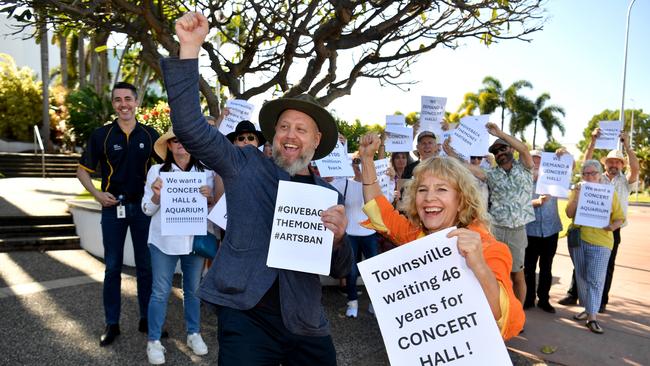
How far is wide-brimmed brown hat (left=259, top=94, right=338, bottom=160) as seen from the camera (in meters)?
2.52

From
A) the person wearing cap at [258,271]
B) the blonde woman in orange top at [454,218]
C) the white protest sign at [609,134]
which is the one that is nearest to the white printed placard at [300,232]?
the person wearing cap at [258,271]

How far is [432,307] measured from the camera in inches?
75.8

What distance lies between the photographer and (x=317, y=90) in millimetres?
7422

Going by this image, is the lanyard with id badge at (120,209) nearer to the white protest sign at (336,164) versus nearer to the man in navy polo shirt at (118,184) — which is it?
the man in navy polo shirt at (118,184)

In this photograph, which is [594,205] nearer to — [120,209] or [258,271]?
[258,271]

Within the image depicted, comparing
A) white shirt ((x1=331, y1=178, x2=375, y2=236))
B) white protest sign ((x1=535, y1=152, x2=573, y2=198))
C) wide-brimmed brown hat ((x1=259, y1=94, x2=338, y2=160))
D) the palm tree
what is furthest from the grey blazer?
the palm tree

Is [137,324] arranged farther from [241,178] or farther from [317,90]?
[317,90]

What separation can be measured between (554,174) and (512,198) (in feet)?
3.99

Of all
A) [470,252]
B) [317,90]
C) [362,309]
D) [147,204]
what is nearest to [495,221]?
[362,309]

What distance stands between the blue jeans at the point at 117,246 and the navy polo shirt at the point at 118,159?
18 centimetres

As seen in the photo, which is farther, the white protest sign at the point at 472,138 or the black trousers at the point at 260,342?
the white protest sign at the point at 472,138

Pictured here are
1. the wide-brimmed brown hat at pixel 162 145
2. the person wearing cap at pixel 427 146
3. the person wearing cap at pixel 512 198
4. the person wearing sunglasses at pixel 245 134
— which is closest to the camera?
the wide-brimmed brown hat at pixel 162 145

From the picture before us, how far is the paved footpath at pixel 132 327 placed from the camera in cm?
435

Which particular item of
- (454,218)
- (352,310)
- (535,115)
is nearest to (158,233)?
(352,310)
